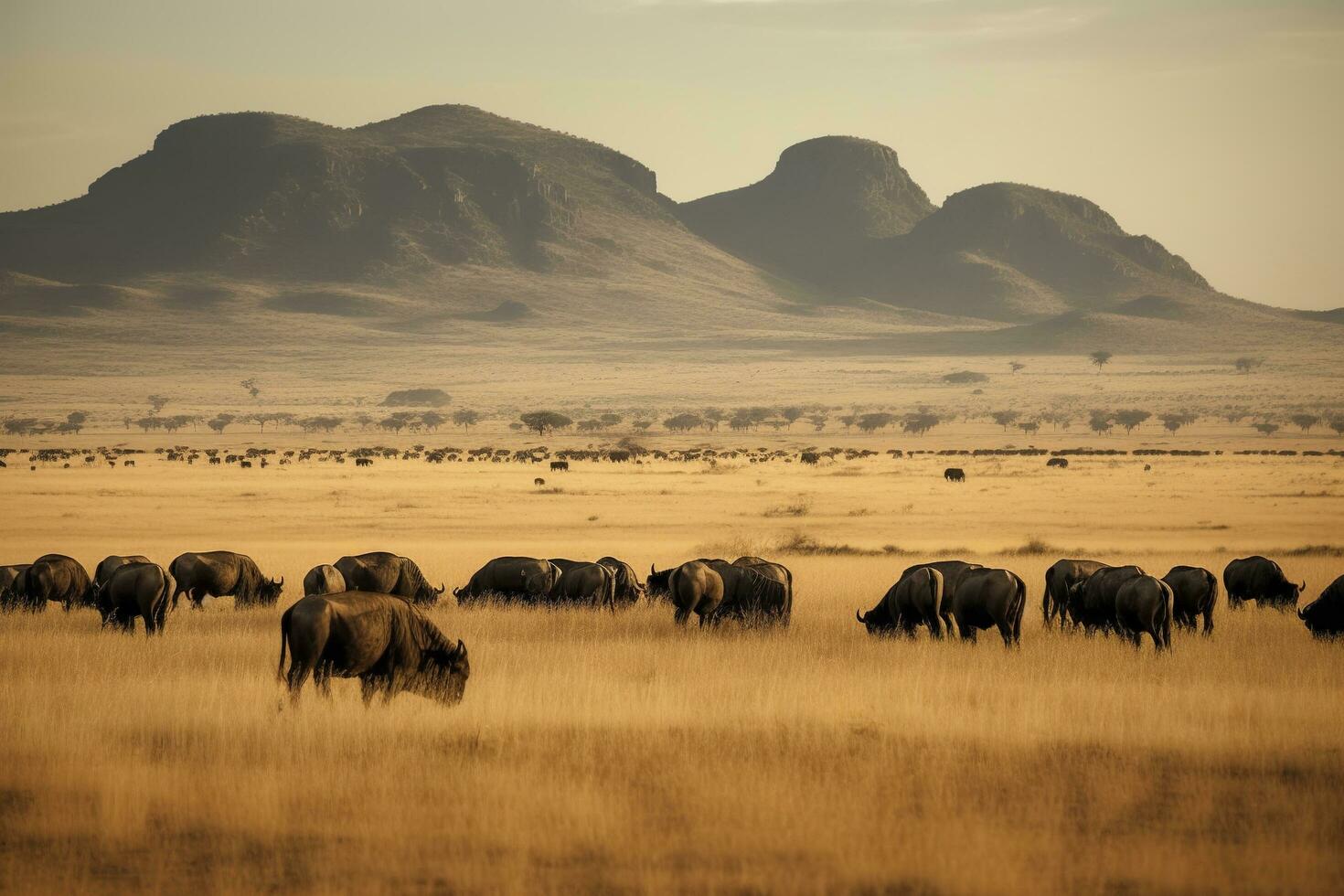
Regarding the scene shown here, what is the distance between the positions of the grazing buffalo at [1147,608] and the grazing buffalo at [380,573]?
873 centimetres

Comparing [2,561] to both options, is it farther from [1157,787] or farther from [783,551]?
[1157,787]

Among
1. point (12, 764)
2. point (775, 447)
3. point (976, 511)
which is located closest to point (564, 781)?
point (12, 764)

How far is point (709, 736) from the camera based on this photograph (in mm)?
11789

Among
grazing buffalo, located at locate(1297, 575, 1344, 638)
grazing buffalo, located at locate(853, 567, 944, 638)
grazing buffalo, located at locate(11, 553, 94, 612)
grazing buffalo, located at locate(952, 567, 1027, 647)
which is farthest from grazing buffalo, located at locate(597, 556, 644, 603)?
grazing buffalo, located at locate(1297, 575, 1344, 638)

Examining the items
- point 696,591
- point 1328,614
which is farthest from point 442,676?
point 1328,614

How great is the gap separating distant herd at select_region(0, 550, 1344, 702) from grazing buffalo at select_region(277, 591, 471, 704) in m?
0.02

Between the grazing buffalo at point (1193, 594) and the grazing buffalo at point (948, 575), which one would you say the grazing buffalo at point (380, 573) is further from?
the grazing buffalo at point (1193, 594)

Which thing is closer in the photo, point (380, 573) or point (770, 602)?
point (770, 602)

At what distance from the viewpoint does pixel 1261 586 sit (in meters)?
20.7

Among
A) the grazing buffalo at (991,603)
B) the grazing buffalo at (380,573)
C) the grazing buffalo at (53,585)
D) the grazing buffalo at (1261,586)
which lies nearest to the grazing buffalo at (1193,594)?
the grazing buffalo at (991,603)

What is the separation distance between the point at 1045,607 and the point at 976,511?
24.3 metres

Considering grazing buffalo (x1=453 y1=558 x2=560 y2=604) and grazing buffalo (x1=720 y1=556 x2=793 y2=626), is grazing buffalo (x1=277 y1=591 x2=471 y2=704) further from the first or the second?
grazing buffalo (x1=453 y1=558 x2=560 y2=604)

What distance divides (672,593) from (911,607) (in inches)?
115

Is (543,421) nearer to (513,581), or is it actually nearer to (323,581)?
(513,581)
